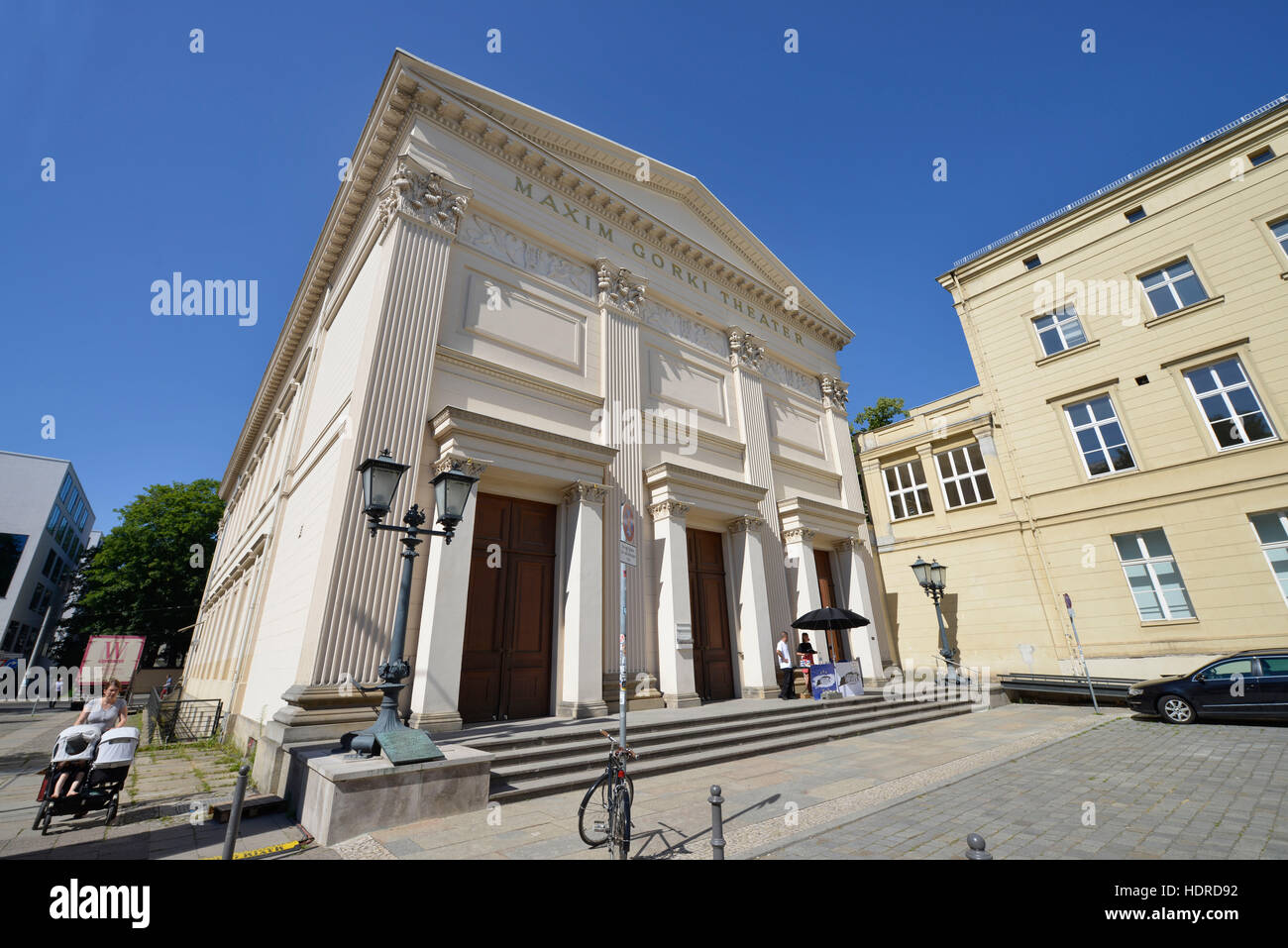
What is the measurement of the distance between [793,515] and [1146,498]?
1059 cm

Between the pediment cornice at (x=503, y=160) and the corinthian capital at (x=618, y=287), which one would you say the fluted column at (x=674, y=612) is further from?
the pediment cornice at (x=503, y=160)

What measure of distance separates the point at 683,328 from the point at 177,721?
17.8 m

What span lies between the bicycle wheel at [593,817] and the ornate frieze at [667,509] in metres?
6.96

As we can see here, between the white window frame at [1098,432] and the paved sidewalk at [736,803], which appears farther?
the white window frame at [1098,432]

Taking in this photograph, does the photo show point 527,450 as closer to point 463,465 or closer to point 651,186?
point 463,465

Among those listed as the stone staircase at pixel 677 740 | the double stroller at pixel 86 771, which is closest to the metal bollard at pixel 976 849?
the stone staircase at pixel 677 740

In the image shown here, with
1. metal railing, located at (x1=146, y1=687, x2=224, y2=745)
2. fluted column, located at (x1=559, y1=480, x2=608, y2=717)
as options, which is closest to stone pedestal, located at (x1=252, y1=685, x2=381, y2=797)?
fluted column, located at (x1=559, y1=480, x2=608, y2=717)

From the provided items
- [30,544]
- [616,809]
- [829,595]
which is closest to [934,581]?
[829,595]

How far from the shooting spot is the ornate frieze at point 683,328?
1551 cm
